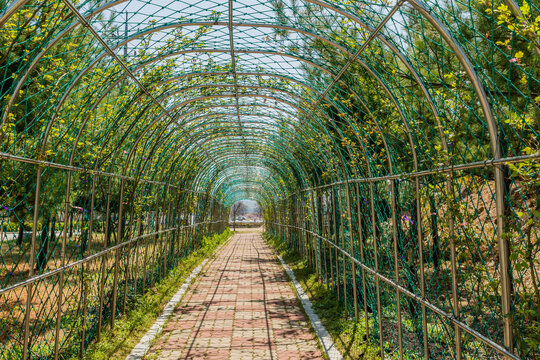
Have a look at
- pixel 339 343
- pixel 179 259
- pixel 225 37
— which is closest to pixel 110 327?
pixel 339 343

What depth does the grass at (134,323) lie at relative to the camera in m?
4.95

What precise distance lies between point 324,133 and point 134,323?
4.39m

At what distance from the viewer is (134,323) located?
6121mm

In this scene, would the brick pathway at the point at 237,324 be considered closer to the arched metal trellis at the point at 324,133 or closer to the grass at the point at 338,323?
the grass at the point at 338,323

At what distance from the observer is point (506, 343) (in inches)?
85.3

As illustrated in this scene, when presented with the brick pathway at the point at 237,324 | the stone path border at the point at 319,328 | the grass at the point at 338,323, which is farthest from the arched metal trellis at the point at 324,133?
the brick pathway at the point at 237,324

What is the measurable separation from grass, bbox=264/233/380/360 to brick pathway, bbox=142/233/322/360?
1.03ft

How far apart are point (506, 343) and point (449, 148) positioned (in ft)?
4.58

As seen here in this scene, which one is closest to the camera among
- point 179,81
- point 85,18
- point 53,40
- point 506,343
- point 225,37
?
point 506,343

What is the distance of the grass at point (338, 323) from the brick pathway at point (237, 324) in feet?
1.03

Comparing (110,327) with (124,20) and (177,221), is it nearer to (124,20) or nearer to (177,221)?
(124,20)

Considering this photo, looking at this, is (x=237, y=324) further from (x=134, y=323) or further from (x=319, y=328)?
(x=134, y=323)

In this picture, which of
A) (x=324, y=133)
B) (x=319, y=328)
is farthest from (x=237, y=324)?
(x=324, y=133)

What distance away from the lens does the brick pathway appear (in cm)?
521
